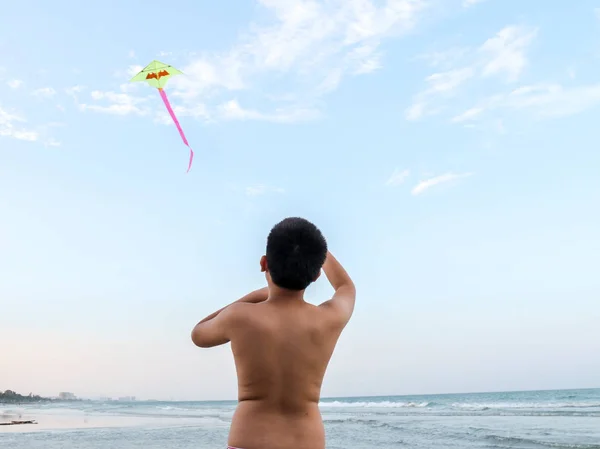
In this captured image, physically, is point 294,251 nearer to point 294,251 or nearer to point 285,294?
point 294,251

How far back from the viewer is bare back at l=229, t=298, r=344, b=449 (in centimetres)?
165

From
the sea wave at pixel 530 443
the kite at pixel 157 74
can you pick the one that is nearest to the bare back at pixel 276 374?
the kite at pixel 157 74

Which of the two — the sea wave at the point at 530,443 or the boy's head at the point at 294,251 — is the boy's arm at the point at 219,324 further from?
the sea wave at the point at 530,443

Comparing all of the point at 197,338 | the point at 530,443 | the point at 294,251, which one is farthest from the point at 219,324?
the point at 530,443

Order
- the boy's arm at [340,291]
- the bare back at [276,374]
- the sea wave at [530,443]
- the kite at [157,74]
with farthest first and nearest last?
the sea wave at [530,443], the kite at [157,74], the boy's arm at [340,291], the bare back at [276,374]

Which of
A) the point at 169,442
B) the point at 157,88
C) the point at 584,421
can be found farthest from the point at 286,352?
the point at 584,421

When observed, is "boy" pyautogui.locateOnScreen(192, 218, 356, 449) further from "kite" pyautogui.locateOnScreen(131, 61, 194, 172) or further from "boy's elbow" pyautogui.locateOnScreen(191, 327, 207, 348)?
"kite" pyautogui.locateOnScreen(131, 61, 194, 172)

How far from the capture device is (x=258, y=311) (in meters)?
1.68

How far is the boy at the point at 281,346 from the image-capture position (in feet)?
5.43

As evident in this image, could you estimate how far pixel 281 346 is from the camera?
5.43 ft

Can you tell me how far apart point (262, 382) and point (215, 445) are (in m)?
11.2

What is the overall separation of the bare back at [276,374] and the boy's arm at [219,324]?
2cm

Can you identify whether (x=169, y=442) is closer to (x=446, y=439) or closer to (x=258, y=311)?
(x=446, y=439)

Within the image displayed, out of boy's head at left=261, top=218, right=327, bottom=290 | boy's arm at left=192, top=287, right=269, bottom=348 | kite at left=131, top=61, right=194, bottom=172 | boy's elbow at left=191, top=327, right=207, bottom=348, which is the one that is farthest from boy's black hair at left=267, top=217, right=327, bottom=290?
kite at left=131, top=61, right=194, bottom=172
